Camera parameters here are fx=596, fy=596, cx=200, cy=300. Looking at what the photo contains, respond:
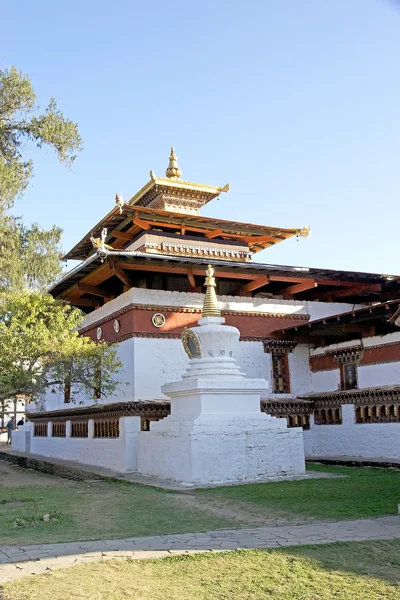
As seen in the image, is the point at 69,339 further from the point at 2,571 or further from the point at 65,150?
the point at 2,571

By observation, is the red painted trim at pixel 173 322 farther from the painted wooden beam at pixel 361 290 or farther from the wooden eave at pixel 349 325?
the painted wooden beam at pixel 361 290

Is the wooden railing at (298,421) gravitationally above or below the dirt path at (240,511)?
above

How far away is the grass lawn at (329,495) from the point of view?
6.75 metres

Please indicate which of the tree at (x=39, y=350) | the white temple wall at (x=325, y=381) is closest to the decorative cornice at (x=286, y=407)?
the white temple wall at (x=325, y=381)

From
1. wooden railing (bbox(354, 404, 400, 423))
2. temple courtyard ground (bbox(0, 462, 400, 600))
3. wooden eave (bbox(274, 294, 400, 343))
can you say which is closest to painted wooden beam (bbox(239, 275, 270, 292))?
wooden eave (bbox(274, 294, 400, 343))

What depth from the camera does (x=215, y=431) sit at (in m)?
10.2

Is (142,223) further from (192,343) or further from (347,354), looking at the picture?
(347,354)

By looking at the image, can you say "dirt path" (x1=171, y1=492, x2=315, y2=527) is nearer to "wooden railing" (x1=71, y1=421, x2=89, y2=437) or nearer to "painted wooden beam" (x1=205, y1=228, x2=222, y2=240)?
"wooden railing" (x1=71, y1=421, x2=89, y2=437)

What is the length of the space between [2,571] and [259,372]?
36.5 ft

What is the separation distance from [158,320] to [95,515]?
7.48 m

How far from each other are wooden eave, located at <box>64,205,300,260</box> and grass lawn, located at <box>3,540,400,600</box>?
12581 millimetres

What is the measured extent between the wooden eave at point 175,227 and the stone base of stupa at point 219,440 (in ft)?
22.4

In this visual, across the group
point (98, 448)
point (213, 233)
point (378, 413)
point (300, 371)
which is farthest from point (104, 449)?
point (213, 233)

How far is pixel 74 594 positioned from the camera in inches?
150
